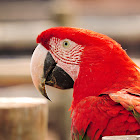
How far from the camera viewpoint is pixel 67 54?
1278 mm

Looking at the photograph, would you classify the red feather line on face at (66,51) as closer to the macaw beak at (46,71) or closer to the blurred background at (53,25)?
the macaw beak at (46,71)

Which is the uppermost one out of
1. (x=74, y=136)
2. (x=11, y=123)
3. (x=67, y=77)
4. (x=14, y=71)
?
(x=67, y=77)

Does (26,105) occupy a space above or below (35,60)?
below

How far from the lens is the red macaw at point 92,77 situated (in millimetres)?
989

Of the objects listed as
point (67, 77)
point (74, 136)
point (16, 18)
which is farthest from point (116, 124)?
point (16, 18)

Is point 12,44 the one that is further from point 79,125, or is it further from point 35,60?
point 79,125

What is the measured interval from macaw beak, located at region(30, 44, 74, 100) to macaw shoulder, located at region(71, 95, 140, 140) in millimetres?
246

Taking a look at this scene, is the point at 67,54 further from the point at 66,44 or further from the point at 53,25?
the point at 53,25

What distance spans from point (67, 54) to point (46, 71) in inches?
4.4

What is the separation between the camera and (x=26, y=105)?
147 cm

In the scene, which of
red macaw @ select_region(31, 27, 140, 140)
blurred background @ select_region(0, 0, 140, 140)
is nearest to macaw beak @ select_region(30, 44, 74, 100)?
red macaw @ select_region(31, 27, 140, 140)

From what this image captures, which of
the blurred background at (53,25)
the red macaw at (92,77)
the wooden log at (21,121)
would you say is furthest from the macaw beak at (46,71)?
the blurred background at (53,25)

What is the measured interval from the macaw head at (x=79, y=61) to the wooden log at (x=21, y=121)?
0.67 feet

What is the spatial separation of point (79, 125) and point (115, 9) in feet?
7.36
